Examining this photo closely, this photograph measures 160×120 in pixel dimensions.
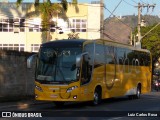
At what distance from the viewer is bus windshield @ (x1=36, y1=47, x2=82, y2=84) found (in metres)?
21.9

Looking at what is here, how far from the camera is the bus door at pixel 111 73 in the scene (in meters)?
25.6

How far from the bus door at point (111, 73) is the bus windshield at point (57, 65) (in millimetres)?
3734

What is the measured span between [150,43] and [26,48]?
25638 millimetres

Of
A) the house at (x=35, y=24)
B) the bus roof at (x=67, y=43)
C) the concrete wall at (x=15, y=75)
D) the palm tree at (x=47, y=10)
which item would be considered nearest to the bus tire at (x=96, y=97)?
the bus roof at (x=67, y=43)

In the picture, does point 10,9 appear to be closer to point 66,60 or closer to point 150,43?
point 150,43

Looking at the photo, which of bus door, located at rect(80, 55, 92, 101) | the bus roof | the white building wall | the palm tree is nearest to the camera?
bus door, located at rect(80, 55, 92, 101)

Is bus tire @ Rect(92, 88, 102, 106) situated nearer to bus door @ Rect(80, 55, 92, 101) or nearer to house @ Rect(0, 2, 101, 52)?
bus door @ Rect(80, 55, 92, 101)

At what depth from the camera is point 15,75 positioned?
94.0ft

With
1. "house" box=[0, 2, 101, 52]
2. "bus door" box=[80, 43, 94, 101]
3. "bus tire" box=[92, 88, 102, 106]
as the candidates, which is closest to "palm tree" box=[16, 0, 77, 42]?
"house" box=[0, 2, 101, 52]

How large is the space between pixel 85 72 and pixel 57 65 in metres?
1.43

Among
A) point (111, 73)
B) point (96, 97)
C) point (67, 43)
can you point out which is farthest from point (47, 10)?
point (67, 43)

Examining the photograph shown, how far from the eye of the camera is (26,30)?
70.5m

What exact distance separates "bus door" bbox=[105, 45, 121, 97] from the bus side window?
2.74 meters

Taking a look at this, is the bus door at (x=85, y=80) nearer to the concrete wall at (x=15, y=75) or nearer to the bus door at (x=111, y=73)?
the bus door at (x=111, y=73)
